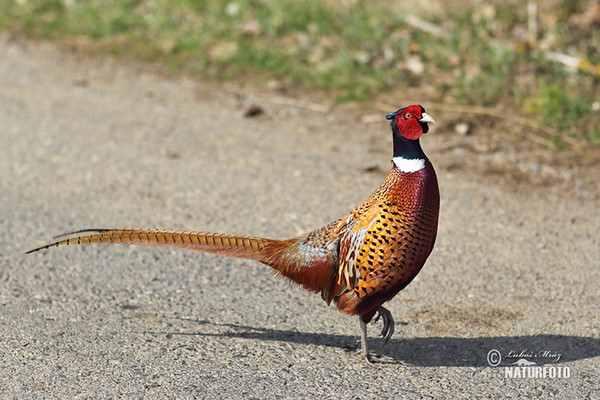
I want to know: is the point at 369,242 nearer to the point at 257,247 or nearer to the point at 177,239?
the point at 257,247

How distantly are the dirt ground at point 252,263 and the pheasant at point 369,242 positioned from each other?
0.39 metres

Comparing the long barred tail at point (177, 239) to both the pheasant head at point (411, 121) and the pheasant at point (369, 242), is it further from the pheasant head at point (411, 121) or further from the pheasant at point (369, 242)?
the pheasant head at point (411, 121)

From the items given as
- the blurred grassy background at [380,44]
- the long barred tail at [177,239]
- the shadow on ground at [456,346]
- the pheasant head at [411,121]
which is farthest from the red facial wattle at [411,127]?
the blurred grassy background at [380,44]

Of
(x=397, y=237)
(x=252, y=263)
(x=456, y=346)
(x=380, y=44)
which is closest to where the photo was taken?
(x=397, y=237)

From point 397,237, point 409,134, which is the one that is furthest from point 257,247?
point 409,134

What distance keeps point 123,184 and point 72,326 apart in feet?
6.46

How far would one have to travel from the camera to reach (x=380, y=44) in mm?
7555

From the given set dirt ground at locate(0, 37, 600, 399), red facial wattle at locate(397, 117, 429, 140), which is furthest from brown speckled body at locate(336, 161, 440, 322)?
dirt ground at locate(0, 37, 600, 399)

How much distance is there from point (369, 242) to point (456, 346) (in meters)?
0.80

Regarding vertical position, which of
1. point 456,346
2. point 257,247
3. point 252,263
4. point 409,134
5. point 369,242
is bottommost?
point 252,263

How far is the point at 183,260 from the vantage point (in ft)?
15.2

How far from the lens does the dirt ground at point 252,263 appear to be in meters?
3.47

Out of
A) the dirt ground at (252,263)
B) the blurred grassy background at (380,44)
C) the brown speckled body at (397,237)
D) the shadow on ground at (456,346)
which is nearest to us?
the brown speckled body at (397,237)

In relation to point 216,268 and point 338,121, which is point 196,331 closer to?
point 216,268
